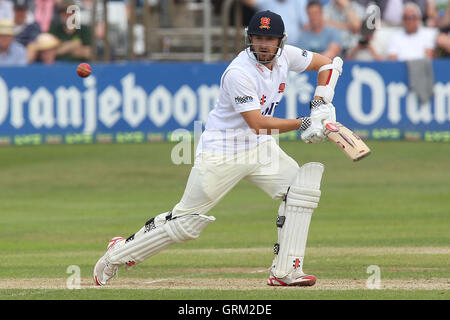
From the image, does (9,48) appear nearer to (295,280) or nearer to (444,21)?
(444,21)

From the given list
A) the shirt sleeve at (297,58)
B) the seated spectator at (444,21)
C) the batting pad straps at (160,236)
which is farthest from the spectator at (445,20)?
the batting pad straps at (160,236)

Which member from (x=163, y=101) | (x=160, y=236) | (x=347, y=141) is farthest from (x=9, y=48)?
(x=347, y=141)

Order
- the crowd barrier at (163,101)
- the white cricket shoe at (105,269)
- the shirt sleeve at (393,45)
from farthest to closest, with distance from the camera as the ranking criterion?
1. the shirt sleeve at (393,45)
2. the crowd barrier at (163,101)
3. the white cricket shoe at (105,269)

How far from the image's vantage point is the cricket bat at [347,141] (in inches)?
286

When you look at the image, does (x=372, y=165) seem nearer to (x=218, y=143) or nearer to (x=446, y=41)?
(x=446, y=41)

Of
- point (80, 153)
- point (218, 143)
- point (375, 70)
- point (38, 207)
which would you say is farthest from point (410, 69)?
point (218, 143)

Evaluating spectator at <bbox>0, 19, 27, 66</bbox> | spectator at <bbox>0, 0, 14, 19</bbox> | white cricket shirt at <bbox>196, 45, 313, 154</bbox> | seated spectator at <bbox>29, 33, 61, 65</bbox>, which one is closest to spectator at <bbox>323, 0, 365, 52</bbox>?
seated spectator at <bbox>29, 33, 61, 65</bbox>

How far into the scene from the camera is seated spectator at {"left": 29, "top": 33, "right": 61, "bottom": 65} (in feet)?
64.2

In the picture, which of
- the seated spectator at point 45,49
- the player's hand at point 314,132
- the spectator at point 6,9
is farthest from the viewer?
the seated spectator at point 45,49

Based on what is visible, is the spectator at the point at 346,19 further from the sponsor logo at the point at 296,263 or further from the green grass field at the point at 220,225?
the sponsor logo at the point at 296,263

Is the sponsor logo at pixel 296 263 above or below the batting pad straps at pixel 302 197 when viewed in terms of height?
below

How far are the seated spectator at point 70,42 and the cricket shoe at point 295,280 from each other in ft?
41.8

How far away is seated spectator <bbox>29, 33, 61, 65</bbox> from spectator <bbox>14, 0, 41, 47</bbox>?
0.42 feet

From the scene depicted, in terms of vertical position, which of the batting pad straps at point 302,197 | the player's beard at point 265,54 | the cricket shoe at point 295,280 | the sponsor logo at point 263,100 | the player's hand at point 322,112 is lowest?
the cricket shoe at point 295,280
